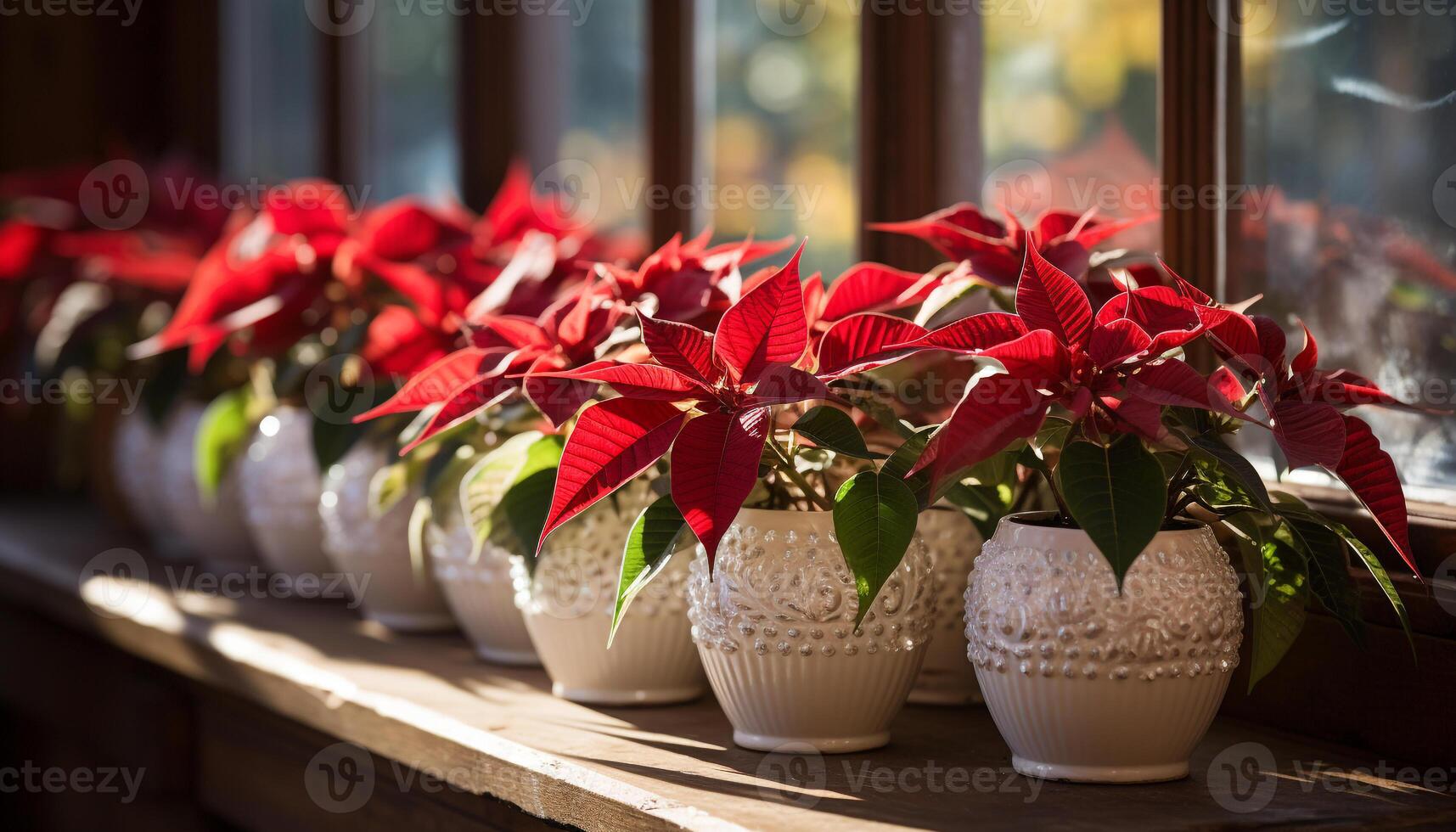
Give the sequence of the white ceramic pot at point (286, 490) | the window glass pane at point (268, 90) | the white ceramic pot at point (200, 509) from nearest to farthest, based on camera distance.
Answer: the white ceramic pot at point (286, 490), the white ceramic pot at point (200, 509), the window glass pane at point (268, 90)

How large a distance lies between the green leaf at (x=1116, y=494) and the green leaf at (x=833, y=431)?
0.10 metres

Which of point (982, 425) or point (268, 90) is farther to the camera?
point (268, 90)

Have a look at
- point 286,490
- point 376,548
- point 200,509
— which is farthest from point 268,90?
point 376,548

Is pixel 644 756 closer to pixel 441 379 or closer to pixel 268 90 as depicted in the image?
pixel 441 379

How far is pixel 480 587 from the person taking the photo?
40.2 inches

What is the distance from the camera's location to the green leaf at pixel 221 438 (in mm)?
1334

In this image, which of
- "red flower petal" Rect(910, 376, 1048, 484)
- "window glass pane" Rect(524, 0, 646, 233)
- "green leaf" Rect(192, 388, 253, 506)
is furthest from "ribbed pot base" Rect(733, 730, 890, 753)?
"window glass pane" Rect(524, 0, 646, 233)

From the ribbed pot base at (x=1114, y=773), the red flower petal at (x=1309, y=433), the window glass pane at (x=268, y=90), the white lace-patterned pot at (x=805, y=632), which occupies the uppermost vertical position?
the window glass pane at (x=268, y=90)

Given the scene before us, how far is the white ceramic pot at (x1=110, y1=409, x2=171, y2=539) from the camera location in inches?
61.9

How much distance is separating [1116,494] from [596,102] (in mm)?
1144

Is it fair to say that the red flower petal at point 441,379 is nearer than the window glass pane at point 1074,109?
Yes

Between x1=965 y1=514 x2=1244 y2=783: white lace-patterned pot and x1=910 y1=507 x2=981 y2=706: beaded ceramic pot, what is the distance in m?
0.14

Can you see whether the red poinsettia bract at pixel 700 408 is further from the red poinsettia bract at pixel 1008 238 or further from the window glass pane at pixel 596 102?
the window glass pane at pixel 596 102

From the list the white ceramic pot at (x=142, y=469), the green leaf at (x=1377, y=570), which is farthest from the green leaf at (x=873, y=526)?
the white ceramic pot at (x=142, y=469)
